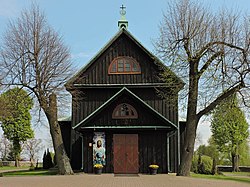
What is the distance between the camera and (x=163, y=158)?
2489cm

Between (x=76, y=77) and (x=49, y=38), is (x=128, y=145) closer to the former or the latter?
(x=76, y=77)

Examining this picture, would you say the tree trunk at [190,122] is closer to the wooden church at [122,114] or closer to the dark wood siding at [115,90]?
the wooden church at [122,114]

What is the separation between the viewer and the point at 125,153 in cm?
2528

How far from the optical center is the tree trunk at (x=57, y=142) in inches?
976

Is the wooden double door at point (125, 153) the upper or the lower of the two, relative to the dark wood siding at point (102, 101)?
lower

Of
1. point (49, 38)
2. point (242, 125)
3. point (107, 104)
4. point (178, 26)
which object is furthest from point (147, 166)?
point (242, 125)

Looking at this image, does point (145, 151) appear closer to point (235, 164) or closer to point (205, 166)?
point (205, 166)

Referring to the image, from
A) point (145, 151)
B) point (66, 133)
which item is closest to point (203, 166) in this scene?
point (145, 151)

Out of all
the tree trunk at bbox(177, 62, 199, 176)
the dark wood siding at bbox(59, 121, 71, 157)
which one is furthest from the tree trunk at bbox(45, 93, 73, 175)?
the tree trunk at bbox(177, 62, 199, 176)

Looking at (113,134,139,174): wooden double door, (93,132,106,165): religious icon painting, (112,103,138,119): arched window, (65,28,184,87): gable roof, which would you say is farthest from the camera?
(65,28,184,87): gable roof

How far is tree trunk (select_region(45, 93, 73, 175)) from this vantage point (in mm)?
24797

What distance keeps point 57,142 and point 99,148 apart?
108 inches

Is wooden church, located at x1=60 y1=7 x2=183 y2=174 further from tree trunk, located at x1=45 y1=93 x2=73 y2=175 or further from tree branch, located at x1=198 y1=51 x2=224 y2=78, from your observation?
tree branch, located at x1=198 y1=51 x2=224 y2=78

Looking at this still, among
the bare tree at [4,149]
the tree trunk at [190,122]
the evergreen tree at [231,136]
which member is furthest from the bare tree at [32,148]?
the tree trunk at [190,122]
